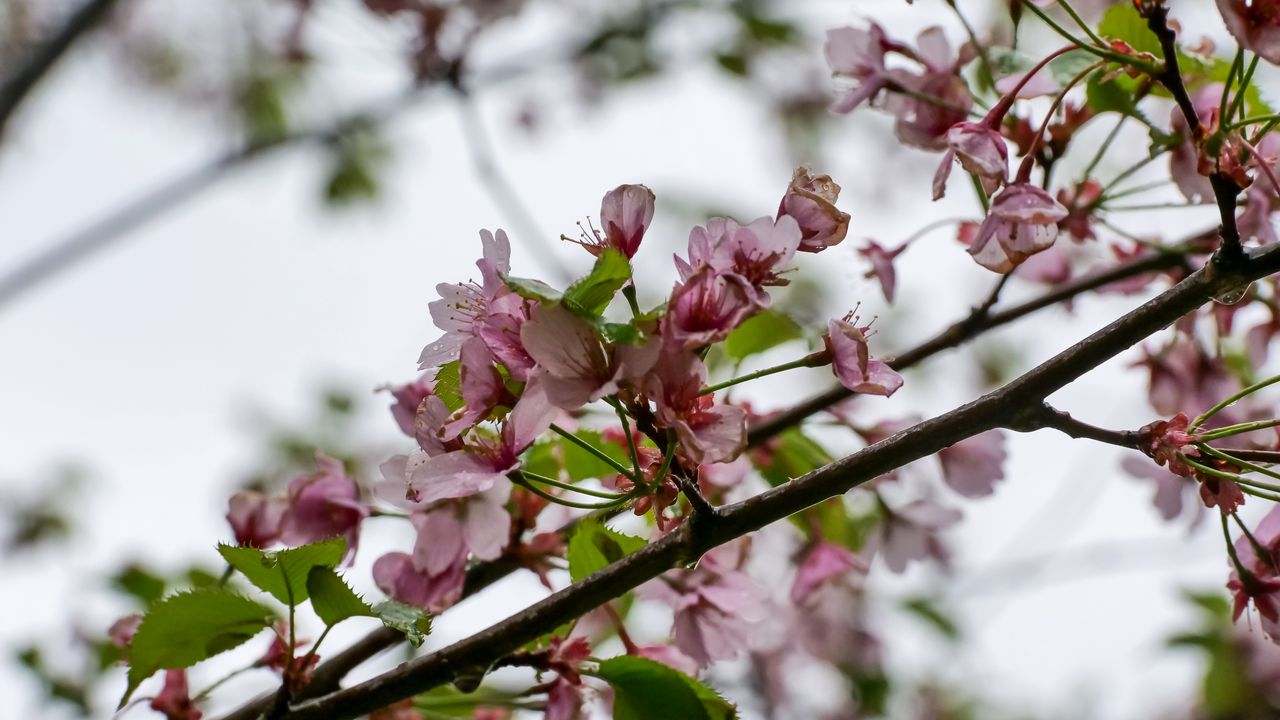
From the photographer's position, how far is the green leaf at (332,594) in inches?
38.9

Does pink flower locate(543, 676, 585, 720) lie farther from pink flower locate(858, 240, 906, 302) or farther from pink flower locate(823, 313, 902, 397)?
pink flower locate(858, 240, 906, 302)

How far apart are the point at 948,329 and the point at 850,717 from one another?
2570 mm

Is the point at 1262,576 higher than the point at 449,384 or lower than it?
lower

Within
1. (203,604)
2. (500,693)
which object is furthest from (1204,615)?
(203,604)

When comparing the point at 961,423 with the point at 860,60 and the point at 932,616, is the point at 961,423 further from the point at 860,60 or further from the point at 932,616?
the point at 932,616

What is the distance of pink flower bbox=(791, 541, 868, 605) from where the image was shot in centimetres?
155

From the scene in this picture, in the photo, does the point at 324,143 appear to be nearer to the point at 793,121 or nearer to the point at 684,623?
the point at 793,121

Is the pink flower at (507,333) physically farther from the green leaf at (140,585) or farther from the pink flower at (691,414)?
the green leaf at (140,585)

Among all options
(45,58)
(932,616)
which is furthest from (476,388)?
(45,58)

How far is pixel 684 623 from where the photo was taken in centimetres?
122

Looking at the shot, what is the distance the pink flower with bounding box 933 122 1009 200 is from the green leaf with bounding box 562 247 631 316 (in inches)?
14.3

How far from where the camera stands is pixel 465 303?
99 centimetres

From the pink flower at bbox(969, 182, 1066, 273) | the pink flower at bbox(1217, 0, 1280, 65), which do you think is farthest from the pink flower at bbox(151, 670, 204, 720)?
the pink flower at bbox(1217, 0, 1280, 65)

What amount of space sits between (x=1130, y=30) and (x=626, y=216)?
669mm
